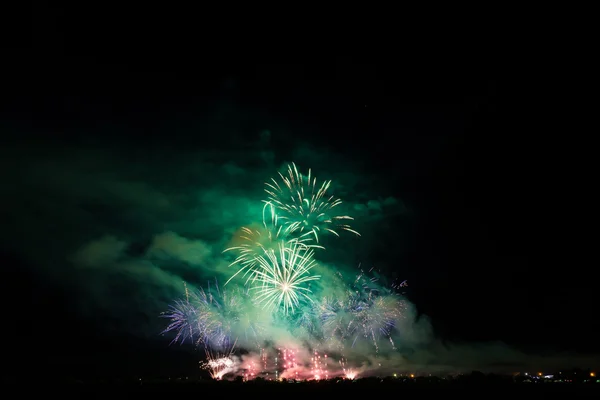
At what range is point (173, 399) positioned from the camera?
86688 millimetres

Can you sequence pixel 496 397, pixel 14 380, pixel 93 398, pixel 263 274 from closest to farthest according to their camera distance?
pixel 263 274, pixel 14 380, pixel 93 398, pixel 496 397

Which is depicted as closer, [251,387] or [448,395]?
[448,395]

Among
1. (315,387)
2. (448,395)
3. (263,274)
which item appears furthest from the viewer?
(315,387)

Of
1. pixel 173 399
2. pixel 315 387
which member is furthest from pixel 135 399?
pixel 315 387

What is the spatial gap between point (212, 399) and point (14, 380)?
36102mm

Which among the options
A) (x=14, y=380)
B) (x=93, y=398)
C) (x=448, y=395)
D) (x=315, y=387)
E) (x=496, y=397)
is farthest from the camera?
(x=315, y=387)

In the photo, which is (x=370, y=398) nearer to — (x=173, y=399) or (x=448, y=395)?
(x=448, y=395)

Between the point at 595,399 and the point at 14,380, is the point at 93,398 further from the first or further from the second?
the point at 595,399

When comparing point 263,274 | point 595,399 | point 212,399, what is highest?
point 263,274

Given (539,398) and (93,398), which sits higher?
(93,398)

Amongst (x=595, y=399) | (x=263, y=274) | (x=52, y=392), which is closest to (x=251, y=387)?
(x=52, y=392)

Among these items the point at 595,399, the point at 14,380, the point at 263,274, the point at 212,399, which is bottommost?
the point at 595,399

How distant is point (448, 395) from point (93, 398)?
72302mm

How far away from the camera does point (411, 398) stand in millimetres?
88562
